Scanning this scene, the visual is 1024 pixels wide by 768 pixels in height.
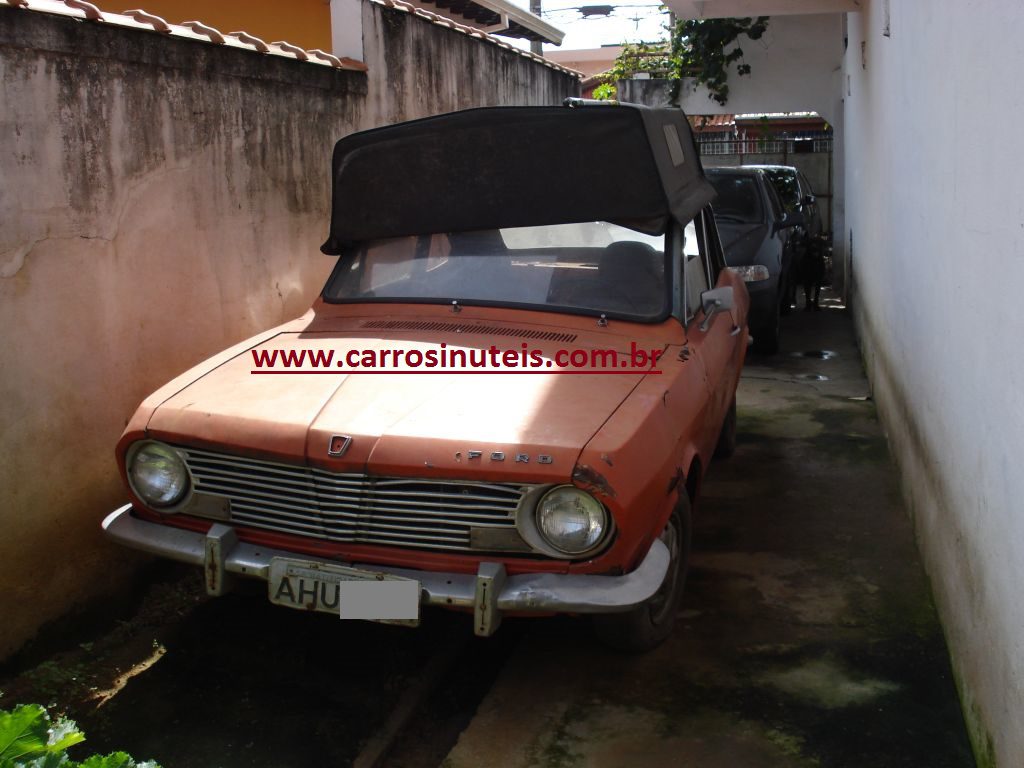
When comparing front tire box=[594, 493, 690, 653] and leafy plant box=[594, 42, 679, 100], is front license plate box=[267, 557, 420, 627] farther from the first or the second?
leafy plant box=[594, 42, 679, 100]

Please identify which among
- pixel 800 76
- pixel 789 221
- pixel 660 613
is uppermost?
pixel 800 76

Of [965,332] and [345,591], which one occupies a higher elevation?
[965,332]

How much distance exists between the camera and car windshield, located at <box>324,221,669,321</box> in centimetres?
433

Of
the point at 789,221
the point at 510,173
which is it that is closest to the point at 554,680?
the point at 510,173

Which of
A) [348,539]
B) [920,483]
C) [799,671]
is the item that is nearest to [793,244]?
[920,483]

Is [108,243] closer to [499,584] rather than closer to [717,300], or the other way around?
[499,584]

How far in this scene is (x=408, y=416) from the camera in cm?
345

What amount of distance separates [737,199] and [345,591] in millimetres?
7695

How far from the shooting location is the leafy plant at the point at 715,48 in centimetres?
1372

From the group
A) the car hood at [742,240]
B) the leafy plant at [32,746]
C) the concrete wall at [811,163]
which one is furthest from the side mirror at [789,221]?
the leafy plant at [32,746]

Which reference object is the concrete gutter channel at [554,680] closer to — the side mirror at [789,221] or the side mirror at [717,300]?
the side mirror at [717,300]

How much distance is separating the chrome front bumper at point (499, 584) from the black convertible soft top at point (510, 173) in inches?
67.6

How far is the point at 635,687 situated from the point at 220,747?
4.78ft

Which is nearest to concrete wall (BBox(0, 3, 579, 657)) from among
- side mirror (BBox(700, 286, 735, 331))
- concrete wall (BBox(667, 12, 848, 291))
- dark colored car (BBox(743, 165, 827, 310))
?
side mirror (BBox(700, 286, 735, 331))
